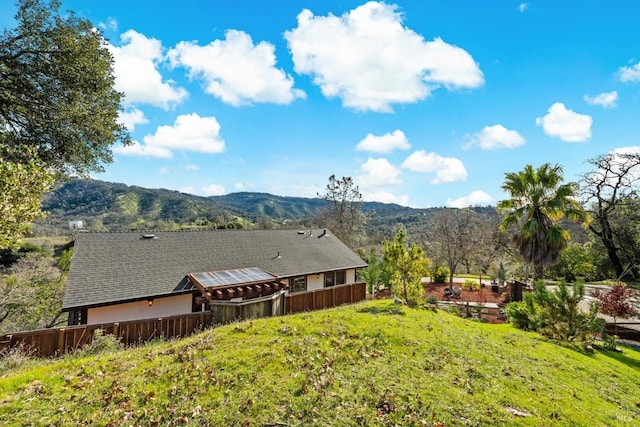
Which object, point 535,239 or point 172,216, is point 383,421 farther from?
point 172,216

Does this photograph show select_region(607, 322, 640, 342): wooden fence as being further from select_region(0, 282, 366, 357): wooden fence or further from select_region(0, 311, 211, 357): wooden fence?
select_region(0, 311, 211, 357): wooden fence

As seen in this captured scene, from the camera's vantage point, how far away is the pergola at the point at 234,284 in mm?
13920

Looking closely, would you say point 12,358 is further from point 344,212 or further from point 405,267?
point 344,212

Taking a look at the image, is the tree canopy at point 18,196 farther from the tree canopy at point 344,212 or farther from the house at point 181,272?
the tree canopy at point 344,212

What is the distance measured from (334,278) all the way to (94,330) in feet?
47.7

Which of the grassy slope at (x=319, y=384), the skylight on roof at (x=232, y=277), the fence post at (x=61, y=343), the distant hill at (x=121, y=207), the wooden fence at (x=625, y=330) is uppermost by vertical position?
the distant hill at (x=121, y=207)

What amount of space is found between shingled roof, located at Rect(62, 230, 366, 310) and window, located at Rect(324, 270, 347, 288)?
1.81 feet

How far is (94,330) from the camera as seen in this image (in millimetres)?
9797

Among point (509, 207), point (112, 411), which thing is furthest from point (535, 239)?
point (112, 411)

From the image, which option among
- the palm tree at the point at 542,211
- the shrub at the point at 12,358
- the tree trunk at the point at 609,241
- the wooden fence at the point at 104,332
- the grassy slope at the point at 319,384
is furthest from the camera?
the tree trunk at the point at 609,241

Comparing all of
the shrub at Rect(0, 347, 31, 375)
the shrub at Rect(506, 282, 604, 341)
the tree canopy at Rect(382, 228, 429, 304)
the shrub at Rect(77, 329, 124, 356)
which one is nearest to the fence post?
the shrub at Rect(0, 347, 31, 375)

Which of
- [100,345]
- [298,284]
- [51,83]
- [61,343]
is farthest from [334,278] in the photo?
[51,83]

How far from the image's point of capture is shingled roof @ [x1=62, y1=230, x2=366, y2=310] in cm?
1278

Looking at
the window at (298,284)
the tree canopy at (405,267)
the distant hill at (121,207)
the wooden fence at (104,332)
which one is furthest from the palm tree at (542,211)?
the distant hill at (121,207)
